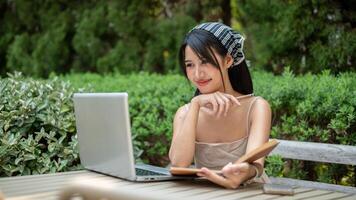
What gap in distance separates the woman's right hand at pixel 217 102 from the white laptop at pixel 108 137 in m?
0.30

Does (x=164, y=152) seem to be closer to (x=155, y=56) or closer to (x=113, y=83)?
(x=113, y=83)

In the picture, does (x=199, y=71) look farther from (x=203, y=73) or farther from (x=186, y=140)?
(x=186, y=140)

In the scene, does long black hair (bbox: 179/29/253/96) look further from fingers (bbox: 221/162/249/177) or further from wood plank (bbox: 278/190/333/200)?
wood plank (bbox: 278/190/333/200)

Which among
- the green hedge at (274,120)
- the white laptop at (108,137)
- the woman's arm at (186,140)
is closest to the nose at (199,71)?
the woman's arm at (186,140)

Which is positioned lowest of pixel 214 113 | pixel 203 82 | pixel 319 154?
pixel 319 154

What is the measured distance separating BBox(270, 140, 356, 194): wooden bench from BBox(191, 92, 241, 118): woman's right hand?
973 mm

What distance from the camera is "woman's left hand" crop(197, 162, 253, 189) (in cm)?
209

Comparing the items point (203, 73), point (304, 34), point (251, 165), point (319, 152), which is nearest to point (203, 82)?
point (203, 73)

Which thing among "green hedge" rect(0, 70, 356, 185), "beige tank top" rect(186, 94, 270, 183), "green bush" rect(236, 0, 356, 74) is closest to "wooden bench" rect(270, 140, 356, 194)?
"green hedge" rect(0, 70, 356, 185)

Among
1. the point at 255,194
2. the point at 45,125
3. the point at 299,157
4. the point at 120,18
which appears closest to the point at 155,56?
the point at 120,18

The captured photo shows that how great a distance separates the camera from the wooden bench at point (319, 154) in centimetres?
317

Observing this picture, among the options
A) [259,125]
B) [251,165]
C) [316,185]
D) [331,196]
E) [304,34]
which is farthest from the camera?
[304,34]

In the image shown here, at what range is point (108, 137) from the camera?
2250 mm

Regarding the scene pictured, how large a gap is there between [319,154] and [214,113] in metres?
1.13
